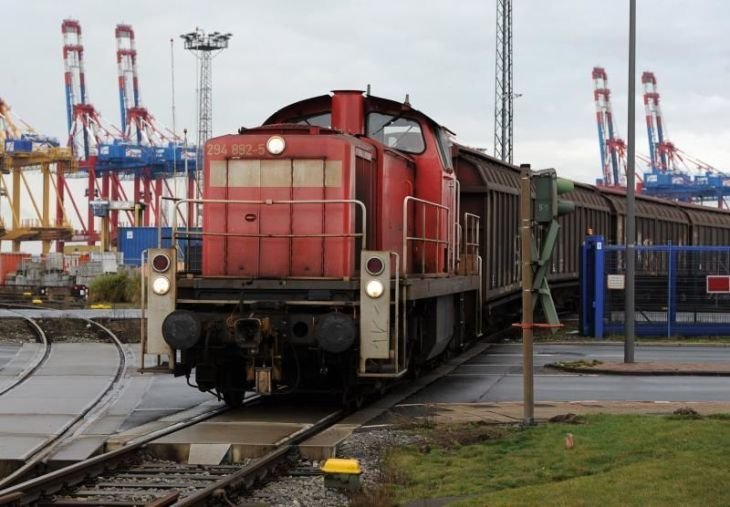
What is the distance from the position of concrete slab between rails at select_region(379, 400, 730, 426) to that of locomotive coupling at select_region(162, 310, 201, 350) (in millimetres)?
2235

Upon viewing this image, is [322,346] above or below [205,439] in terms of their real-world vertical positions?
above

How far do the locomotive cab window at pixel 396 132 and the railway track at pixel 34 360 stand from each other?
614 cm

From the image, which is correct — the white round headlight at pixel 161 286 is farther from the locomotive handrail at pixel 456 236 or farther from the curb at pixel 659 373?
the curb at pixel 659 373

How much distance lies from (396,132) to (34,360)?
358 inches

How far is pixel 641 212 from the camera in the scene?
1307 inches

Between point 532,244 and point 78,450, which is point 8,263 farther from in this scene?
point 532,244

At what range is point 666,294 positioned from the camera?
2470cm

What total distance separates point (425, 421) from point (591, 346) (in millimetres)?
12845

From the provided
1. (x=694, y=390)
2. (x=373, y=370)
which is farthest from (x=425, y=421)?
(x=694, y=390)

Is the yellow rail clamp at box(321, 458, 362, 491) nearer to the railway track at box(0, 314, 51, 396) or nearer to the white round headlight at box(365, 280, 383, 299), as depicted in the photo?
the white round headlight at box(365, 280, 383, 299)

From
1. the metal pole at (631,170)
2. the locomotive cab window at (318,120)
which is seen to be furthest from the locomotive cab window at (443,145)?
the metal pole at (631,170)

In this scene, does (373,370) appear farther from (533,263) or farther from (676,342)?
(676,342)

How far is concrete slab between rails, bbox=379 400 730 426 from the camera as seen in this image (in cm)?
1125

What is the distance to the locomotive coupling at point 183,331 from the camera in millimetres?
10898
